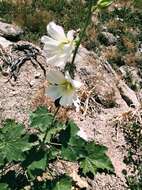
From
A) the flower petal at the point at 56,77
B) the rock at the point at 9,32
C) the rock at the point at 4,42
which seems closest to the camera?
the flower petal at the point at 56,77

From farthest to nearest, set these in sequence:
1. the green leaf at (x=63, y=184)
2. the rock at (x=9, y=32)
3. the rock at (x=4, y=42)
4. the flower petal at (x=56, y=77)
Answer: the rock at (x=9, y=32) → the rock at (x=4, y=42) → the green leaf at (x=63, y=184) → the flower petal at (x=56, y=77)

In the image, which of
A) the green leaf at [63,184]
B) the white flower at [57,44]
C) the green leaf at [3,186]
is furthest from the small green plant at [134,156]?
the white flower at [57,44]

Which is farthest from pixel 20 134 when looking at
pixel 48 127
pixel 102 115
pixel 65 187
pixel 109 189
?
pixel 102 115

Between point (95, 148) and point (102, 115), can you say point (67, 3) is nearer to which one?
point (102, 115)

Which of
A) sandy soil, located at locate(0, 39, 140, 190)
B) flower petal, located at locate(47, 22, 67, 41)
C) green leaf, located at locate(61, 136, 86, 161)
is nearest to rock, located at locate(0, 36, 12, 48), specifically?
sandy soil, located at locate(0, 39, 140, 190)

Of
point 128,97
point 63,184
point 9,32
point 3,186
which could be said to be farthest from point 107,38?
point 3,186

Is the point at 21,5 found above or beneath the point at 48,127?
beneath

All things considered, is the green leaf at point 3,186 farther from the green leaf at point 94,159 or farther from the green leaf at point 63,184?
the green leaf at point 94,159
